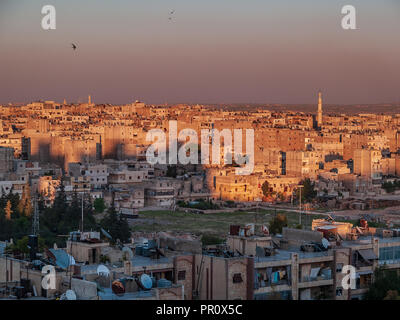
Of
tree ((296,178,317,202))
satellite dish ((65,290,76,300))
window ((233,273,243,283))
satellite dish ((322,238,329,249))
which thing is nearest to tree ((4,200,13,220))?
tree ((296,178,317,202))

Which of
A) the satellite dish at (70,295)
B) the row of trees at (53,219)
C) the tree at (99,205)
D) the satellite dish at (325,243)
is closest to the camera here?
the satellite dish at (70,295)

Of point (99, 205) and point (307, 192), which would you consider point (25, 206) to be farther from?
point (307, 192)

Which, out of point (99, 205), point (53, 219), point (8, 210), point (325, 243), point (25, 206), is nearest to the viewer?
point (325, 243)

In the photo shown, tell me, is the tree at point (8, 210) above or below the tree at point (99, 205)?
above

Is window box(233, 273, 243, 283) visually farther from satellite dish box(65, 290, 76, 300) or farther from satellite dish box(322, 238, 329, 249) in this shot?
satellite dish box(65, 290, 76, 300)

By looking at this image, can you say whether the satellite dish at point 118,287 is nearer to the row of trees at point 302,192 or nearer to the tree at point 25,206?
the tree at point 25,206

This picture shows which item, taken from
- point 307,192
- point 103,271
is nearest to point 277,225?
point 103,271

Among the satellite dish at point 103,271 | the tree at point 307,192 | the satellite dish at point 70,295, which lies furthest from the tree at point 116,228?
the tree at point 307,192

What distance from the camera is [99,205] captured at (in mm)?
21156

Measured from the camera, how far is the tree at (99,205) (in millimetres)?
20906

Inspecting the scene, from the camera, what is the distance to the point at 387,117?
52656 millimetres

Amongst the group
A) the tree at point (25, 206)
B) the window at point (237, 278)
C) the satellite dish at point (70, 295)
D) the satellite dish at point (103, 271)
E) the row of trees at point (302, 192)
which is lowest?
the row of trees at point (302, 192)

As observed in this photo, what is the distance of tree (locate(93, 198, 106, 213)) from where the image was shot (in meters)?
20.9
